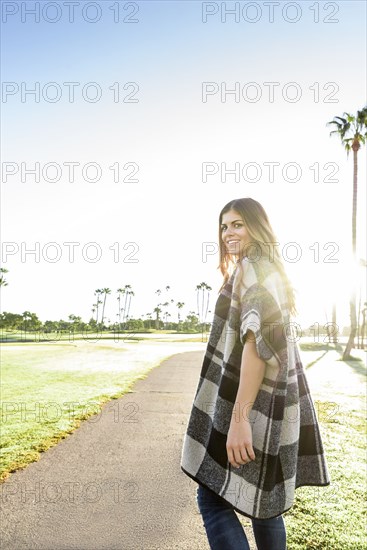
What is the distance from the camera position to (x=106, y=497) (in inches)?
183

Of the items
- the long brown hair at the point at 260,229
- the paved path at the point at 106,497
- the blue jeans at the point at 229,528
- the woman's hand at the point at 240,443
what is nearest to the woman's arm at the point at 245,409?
the woman's hand at the point at 240,443

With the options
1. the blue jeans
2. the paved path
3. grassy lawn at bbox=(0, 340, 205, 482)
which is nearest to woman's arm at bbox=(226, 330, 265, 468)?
the blue jeans

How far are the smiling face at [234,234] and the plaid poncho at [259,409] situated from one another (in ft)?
0.45

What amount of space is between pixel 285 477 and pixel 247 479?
0.70 ft

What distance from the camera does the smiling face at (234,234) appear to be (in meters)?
2.29

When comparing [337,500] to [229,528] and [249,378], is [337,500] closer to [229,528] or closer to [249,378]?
[229,528]

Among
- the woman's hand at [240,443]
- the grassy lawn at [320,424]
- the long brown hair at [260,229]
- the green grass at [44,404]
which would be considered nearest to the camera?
the woman's hand at [240,443]

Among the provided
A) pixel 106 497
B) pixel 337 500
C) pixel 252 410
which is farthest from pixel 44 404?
pixel 252 410

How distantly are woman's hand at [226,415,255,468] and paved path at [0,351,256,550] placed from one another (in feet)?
6.98

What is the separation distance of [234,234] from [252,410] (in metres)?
0.91

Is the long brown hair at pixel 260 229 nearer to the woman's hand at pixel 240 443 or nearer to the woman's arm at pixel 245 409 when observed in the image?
the woman's arm at pixel 245 409

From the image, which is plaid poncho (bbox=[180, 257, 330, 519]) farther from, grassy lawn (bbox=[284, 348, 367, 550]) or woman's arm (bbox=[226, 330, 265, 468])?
grassy lawn (bbox=[284, 348, 367, 550])

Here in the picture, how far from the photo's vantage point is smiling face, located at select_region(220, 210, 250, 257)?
90.1 inches

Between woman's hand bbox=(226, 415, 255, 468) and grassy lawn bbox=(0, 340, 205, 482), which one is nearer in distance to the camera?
woman's hand bbox=(226, 415, 255, 468)
